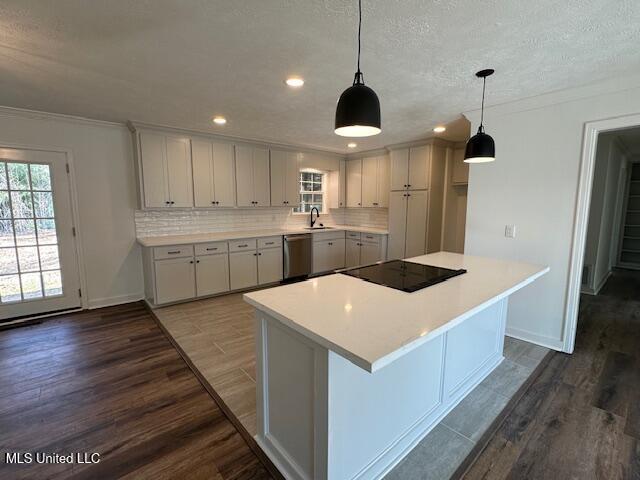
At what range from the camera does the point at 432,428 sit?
186 cm

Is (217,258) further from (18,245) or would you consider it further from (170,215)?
(18,245)

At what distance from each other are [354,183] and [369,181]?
0.36 m

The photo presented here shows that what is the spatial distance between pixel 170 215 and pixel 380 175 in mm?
3541

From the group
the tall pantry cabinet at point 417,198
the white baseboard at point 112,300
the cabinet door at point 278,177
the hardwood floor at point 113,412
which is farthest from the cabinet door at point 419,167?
the white baseboard at point 112,300

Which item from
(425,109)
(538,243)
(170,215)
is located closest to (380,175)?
(425,109)

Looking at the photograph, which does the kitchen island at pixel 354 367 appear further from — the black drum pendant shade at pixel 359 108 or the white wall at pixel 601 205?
the white wall at pixel 601 205

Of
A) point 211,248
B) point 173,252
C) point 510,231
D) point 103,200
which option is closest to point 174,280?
point 173,252

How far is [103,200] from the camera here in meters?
3.81

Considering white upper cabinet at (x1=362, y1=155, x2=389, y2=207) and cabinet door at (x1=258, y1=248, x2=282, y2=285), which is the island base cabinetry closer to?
cabinet door at (x1=258, y1=248, x2=282, y2=285)

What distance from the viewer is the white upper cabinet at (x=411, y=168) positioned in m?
4.56

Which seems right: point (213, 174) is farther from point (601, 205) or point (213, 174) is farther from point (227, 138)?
point (601, 205)

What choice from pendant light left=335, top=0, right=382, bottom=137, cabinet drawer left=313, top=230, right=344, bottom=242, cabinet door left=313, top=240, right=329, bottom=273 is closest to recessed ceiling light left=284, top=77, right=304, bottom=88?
pendant light left=335, top=0, right=382, bottom=137

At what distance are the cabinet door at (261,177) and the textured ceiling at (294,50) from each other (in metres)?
1.67

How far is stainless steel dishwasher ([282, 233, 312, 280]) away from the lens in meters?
4.91
